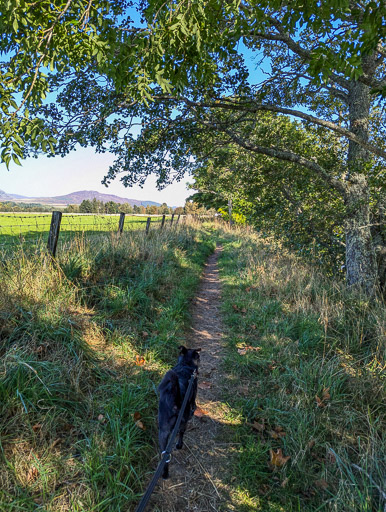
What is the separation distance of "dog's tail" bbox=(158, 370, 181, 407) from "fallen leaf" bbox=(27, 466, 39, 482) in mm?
1082

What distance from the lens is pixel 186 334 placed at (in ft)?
16.4

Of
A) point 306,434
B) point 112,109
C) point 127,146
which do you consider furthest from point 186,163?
point 306,434

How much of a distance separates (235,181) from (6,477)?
8598mm

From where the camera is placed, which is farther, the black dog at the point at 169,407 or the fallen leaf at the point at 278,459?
the fallen leaf at the point at 278,459

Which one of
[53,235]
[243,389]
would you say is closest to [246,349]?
[243,389]

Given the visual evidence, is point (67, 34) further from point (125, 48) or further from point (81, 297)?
point (81, 297)

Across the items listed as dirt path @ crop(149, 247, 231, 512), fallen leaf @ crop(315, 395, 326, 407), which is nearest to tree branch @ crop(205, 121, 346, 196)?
dirt path @ crop(149, 247, 231, 512)

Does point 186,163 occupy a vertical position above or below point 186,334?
above

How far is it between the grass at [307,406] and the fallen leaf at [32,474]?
1.61 m

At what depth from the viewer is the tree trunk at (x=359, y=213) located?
6168 mm

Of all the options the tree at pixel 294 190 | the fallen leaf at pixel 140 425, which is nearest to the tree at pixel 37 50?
the fallen leaf at pixel 140 425

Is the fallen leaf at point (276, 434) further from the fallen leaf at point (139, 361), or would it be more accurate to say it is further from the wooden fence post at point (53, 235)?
the wooden fence post at point (53, 235)

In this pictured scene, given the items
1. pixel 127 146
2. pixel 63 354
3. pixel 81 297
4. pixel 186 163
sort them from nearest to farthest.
Result: pixel 63 354 → pixel 81 297 → pixel 127 146 → pixel 186 163

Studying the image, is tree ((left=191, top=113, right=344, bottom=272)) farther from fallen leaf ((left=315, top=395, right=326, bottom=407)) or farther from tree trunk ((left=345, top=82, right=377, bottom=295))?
fallen leaf ((left=315, top=395, right=326, bottom=407))
